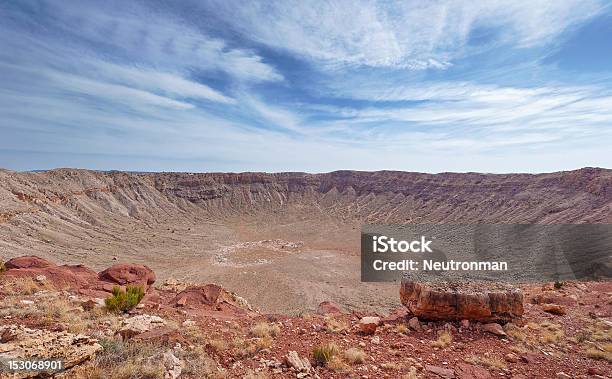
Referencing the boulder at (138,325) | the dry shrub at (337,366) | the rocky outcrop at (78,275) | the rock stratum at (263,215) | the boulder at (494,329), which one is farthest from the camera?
the rock stratum at (263,215)

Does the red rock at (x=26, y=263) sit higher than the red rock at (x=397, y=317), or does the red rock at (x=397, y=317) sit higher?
the red rock at (x=26, y=263)

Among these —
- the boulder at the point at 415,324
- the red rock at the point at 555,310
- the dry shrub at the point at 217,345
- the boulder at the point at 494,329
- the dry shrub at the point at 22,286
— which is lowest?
the red rock at the point at 555,310

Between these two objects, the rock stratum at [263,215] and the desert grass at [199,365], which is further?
the rock stratum at [263,215]

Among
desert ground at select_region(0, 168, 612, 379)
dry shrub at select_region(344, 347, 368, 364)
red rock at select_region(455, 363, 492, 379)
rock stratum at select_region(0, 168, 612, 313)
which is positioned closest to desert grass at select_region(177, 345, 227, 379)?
desert ground at select_region(0, 168, 612, 379)

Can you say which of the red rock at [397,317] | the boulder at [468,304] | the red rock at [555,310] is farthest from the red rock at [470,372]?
the red rock at [555,310]

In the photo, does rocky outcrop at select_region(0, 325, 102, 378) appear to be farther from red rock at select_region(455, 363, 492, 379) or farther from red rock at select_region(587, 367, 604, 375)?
red rock at select_region(587, 367, 604, 375)

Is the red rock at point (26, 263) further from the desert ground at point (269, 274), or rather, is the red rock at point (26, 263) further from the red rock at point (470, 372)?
the red rock at point (470, 372)

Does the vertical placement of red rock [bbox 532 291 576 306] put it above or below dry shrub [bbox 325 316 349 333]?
below

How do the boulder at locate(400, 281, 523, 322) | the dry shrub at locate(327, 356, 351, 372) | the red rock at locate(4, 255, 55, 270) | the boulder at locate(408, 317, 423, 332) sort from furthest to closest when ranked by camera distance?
the red rock at locate(4, 255, 55, 270) < the boulder at locate(400, 281, 523, 322) < the boulder at locate(408, 317, 423, 332) < the dry shrub at locate(327, 356, 351, 372)
